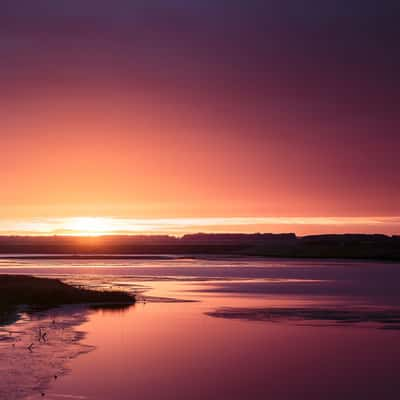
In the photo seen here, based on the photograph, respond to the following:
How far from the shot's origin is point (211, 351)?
26828mm

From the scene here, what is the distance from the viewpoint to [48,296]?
44.4m

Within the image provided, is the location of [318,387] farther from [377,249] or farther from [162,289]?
[377,249]

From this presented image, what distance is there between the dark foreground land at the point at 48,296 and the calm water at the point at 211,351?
86.1 inches

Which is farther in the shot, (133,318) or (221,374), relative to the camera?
(133,318)

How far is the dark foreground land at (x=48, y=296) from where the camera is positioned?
4181cm

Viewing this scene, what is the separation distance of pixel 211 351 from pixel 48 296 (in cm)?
1997

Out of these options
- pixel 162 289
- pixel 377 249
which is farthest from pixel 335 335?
pixel 377 249

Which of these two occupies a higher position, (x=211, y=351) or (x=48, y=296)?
(x=48, y=296)

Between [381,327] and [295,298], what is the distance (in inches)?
589

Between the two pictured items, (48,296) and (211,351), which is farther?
(48,296)

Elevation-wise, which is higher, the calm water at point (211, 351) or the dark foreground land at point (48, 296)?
the dark foreground land at point (48, 296)

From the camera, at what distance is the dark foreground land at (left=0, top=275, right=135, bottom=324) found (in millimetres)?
41812

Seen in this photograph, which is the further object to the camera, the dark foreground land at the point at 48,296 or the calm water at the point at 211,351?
the dark foreground land at the point at 48,296

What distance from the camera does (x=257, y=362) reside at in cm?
2478
